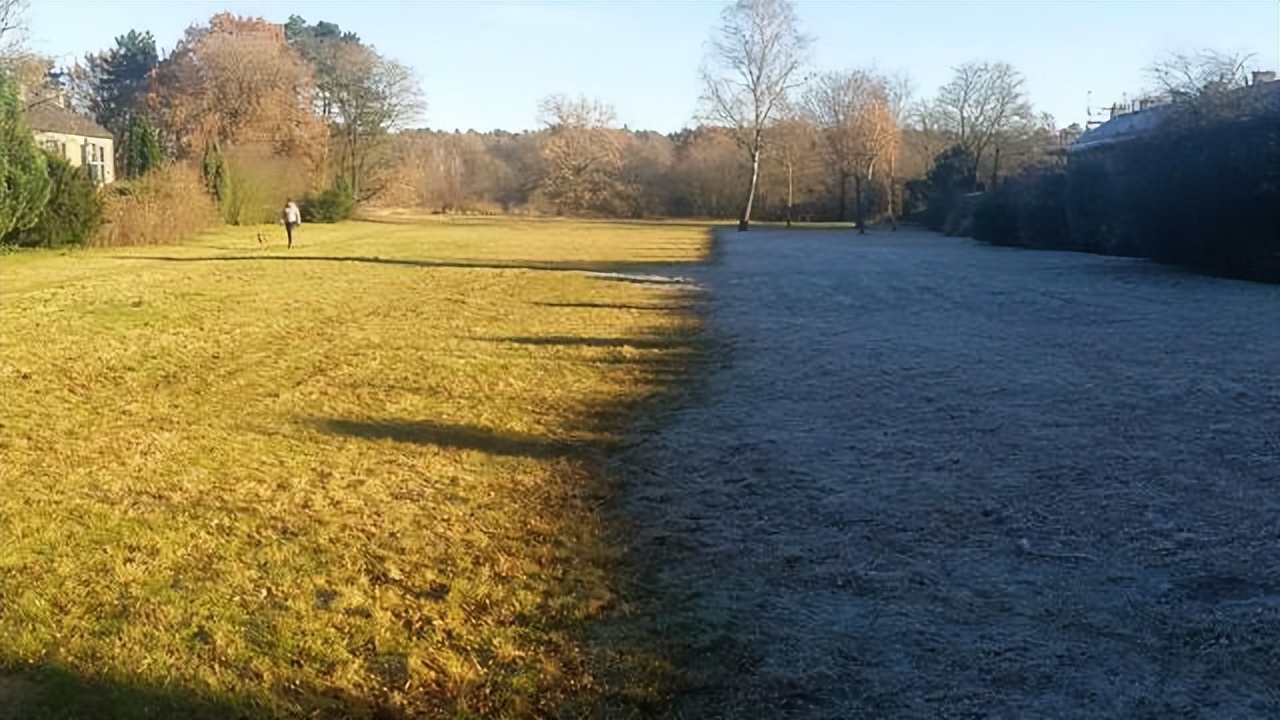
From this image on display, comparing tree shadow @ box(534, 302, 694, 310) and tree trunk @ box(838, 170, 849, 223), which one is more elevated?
tree trunk @ box(838, 170, 849, 223)

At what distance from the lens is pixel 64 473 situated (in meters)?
6.39

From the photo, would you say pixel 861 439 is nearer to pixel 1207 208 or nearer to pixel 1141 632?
pixel 1141 632

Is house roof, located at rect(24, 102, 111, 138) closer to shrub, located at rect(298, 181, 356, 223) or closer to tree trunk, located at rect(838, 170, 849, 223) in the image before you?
shrub, located at rect(298, 181, 356, 223)

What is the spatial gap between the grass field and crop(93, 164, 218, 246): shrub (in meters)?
19.7

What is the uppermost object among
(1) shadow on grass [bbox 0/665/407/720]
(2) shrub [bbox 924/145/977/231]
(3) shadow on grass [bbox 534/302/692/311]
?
(2) shrub [bbox 924/145/977/231]

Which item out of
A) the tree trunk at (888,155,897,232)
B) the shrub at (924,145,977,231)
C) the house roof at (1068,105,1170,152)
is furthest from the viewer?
the tree trunk at (888,155,897,232)

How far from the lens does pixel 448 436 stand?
773 centimetres

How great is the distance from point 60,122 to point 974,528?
50.3 meters

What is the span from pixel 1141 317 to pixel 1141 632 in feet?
38.7

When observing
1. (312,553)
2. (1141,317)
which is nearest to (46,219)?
(1141,317)

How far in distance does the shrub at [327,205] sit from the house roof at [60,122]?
30.6 feet

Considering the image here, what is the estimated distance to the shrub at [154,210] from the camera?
32.5m

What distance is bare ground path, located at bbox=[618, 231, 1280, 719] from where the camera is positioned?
12.2 feet

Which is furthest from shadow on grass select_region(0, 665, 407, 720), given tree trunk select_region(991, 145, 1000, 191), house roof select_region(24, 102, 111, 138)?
tree trunk select_region(991, 145, 1000, 191)
